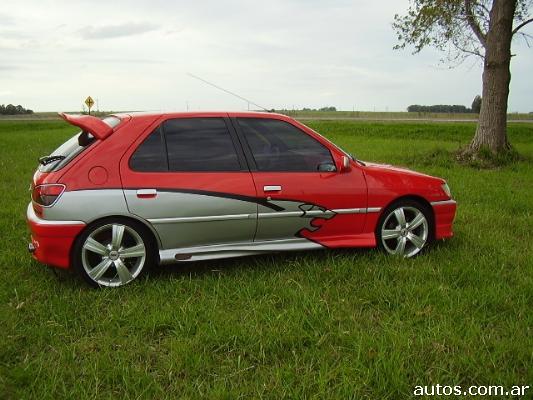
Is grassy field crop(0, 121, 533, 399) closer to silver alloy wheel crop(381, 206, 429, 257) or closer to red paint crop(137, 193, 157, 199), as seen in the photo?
silver alloy wheel crop(381, 206, 429, 257)

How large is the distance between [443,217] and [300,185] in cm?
168

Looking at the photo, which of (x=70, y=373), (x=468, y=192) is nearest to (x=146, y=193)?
(x=70, y=373)

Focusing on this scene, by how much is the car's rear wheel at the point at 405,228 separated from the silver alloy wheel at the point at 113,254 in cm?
235

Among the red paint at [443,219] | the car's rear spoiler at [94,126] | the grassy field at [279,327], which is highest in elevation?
the car's rear spoiler at [94,126]

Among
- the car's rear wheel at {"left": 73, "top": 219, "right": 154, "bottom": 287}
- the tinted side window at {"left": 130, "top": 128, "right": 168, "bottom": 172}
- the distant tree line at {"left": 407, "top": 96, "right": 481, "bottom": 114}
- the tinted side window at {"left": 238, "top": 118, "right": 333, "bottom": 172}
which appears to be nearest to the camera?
the car's rear wheel at {"left": 73, "top": 219, "right": 154, "bottom": 287}

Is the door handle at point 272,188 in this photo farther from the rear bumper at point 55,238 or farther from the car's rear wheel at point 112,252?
the rear bumper at point 55,238

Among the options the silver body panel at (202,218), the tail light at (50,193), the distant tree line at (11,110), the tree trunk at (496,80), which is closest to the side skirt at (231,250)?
the silver body panel at (202,218)

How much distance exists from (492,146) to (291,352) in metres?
10.6

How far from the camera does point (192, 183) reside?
4.48 meters

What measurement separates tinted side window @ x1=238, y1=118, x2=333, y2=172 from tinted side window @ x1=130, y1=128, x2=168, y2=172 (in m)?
0.78

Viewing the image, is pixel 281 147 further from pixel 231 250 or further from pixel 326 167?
pixel 231 250

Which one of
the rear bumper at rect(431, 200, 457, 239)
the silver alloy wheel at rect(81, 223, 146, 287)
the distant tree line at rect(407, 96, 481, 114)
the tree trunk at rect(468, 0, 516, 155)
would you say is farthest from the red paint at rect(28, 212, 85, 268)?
the distant tree line at rect(407, 96, 481, 114)

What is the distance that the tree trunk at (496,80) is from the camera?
1192cm

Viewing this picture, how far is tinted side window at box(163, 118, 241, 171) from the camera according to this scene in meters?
4.57
